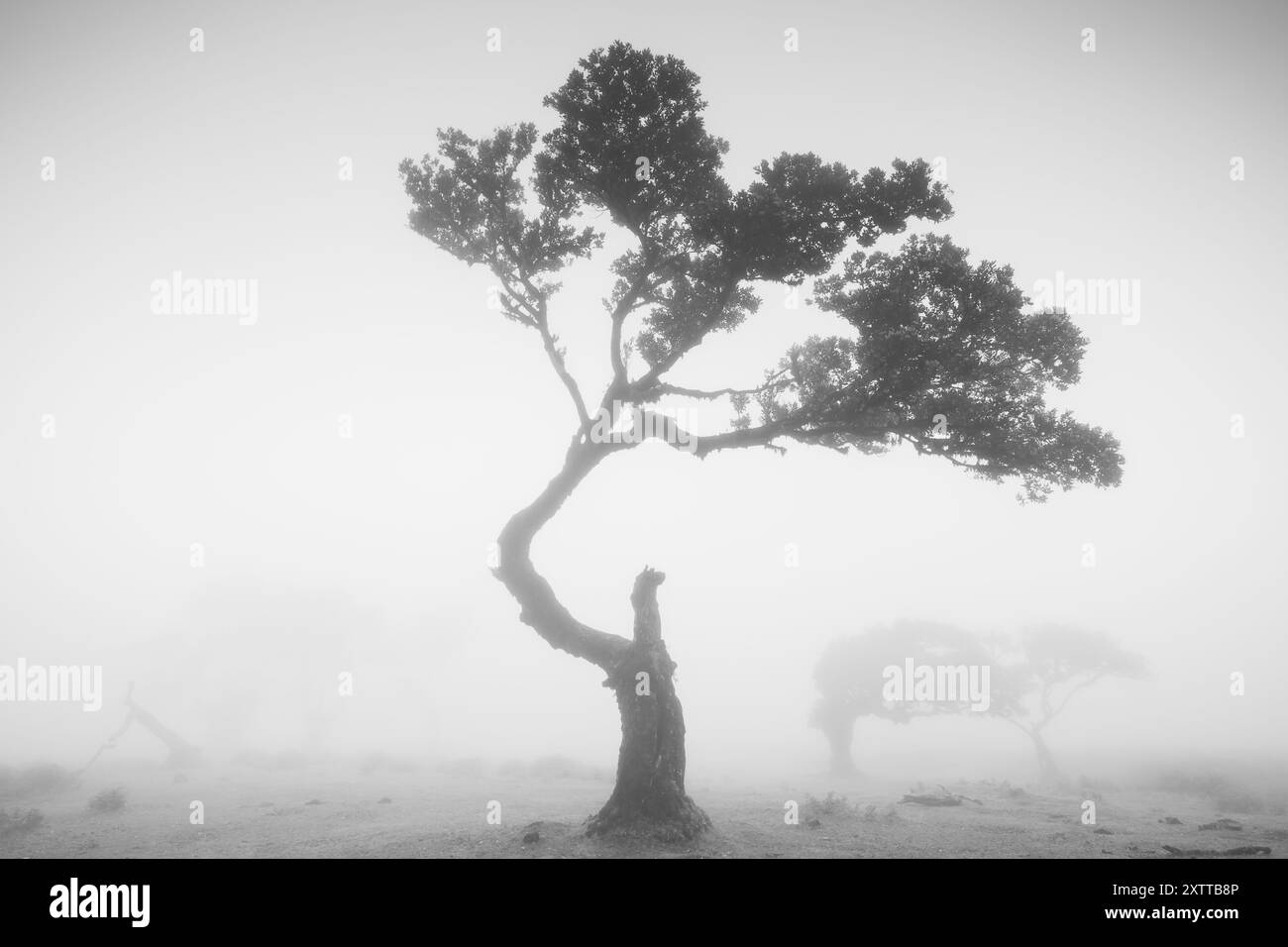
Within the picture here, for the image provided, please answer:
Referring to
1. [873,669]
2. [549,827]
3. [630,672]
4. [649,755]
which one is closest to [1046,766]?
[873,669]

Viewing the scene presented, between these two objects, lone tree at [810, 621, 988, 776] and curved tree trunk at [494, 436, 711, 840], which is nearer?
curved tree trunk at [494, 436, 711, 840]

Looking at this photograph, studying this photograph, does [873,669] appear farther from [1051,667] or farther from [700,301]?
[700,301]

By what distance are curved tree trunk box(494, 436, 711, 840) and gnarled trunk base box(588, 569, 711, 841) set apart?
2 centimetres

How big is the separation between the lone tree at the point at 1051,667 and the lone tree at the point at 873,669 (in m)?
2.75

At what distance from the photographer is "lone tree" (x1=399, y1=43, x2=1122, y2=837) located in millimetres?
11852

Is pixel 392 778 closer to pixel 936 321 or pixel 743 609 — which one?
pixel 936 321

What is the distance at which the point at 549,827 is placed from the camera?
12.5 meters

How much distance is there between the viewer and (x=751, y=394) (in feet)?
50.4

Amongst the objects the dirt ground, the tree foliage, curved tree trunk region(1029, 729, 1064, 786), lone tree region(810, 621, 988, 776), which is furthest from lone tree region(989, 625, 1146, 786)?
the tree foliage

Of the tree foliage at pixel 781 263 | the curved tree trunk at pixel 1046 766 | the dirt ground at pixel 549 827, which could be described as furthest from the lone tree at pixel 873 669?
the tree foliage at pixel 781 263

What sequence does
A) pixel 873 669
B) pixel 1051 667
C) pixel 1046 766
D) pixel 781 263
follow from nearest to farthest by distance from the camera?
pixel 781 263, pixel 1046 766, pixel 873 669, pixel 1051 667

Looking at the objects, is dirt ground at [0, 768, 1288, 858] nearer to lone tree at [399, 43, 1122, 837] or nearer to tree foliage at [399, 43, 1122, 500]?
lone tree at [399, 43, 1122, 837]

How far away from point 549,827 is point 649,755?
112 inches

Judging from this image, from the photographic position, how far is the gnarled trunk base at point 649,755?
1187cm
